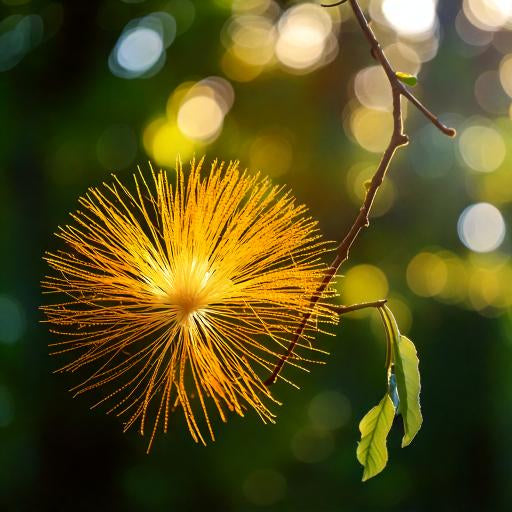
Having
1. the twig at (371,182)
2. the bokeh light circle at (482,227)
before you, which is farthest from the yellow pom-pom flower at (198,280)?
the bokeh light circle at (482,227)

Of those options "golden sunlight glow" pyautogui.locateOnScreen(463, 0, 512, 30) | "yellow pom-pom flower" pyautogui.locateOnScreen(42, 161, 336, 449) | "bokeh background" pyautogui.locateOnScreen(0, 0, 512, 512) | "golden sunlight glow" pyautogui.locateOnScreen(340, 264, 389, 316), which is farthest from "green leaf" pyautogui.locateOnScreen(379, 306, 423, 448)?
"golden sunlight glow" pyautogui.locateOnScreen(463, 0, 512, 30)

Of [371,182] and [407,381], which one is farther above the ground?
[371,182]

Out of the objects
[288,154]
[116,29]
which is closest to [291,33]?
[288,154]

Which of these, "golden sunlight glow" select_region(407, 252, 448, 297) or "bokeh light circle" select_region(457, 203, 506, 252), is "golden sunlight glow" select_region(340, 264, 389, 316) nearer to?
"golden sunlight glow" select_region(407, 252, 448, 297)

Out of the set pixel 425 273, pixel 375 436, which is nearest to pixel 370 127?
pixel 425 273

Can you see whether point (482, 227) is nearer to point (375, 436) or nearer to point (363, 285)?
point (363, 285)

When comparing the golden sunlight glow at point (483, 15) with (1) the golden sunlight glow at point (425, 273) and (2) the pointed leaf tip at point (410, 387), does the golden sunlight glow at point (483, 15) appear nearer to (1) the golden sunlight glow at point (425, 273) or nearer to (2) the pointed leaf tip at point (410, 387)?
(1) the golden sunlight glow at point (425, 273)
